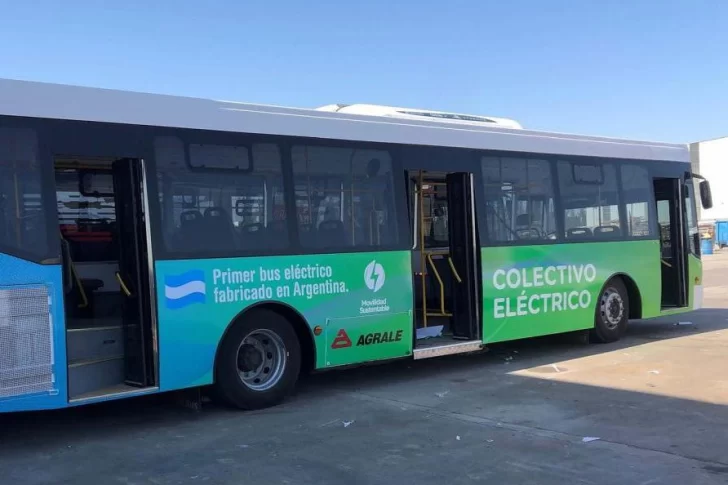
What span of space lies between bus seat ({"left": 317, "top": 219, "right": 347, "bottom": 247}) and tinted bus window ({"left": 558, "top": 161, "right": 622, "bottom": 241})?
3.86 metres

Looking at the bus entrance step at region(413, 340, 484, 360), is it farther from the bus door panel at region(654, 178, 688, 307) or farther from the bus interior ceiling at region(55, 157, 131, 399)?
the bus door panel at region(654, 178, 688, 307)

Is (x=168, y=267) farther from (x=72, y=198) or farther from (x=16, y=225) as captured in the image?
(x=72, y=198)

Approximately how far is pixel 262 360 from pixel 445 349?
2.49 m

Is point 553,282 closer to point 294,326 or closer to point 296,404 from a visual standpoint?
point 294,326

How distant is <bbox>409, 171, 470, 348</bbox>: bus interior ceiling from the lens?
9523 millimetres

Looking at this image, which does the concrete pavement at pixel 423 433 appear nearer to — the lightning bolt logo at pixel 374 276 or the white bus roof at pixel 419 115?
the lightning bolt logo at pixel 374 276

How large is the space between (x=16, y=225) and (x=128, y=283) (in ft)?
3.90

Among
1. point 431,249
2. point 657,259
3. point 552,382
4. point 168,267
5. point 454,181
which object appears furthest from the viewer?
point 657,259

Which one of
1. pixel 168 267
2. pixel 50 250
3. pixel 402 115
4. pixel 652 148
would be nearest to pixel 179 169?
pixel 168 267

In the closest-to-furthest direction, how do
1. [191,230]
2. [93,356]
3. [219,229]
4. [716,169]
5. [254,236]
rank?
[93,356] → [191,230] → [219,229] → [254,236] → [716,169]

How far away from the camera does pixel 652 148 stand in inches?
462

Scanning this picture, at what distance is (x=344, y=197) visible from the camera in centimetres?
808

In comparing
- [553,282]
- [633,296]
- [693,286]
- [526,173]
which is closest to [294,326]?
[526,173]

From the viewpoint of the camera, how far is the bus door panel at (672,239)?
12.2 metres
